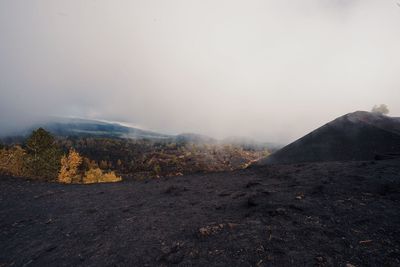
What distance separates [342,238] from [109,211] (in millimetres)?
11651

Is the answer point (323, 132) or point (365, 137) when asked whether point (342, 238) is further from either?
point (323, 132)

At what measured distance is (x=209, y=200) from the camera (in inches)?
563

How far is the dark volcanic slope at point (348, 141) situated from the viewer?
3198 centimetres

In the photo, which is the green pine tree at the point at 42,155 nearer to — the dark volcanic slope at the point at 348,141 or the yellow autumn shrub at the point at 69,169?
the yellow autumn shrub at the point at 69,169

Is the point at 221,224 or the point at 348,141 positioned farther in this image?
the point at 348,141

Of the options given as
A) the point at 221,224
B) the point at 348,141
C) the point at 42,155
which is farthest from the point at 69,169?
the point at 221,224

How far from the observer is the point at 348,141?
36469mm

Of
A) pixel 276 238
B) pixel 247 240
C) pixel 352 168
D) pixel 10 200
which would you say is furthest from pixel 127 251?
pixel 352 168

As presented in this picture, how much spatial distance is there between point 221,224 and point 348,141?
34679 mm

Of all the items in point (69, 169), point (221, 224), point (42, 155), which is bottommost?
point (69, 169)

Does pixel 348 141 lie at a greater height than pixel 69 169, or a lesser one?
greater

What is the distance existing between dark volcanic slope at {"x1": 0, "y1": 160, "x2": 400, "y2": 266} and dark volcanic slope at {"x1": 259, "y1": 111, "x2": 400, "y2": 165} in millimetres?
16557

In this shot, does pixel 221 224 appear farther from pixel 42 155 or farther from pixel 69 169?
pixel 69 169

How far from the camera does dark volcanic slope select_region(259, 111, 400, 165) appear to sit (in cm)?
3198
